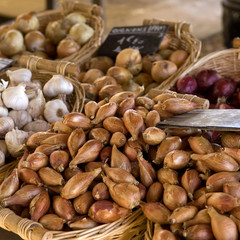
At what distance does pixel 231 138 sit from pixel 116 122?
36 centimetres

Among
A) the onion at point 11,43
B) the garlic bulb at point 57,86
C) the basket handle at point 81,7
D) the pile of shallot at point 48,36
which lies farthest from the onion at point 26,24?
the garlic bulb at point 57,86

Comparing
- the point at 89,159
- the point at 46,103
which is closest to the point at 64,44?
the point at 46,103

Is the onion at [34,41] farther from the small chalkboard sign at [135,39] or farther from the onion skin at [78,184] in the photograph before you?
the onion skin at [78,184]

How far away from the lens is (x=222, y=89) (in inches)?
79.0

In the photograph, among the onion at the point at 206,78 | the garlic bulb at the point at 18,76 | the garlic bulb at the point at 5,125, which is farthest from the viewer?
the onion at the point at 206,78

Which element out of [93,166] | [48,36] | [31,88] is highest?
[93,166]

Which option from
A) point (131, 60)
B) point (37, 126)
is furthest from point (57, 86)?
point (131, 60)

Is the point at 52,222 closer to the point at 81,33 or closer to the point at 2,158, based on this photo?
the point at 2,158

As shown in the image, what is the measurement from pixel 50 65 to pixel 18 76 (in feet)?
0.55

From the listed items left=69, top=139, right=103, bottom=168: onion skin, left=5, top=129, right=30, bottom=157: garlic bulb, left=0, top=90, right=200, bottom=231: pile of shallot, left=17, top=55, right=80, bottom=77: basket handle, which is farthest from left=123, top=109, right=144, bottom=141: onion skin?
left=17, top=55, right=80, bottom=77: basket handle

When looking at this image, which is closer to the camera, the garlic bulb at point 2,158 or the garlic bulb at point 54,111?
the garlic bulb at point 2,158

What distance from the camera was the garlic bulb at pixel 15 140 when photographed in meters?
1.58

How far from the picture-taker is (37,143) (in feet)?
4.66

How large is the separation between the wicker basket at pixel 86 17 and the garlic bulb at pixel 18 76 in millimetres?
432
